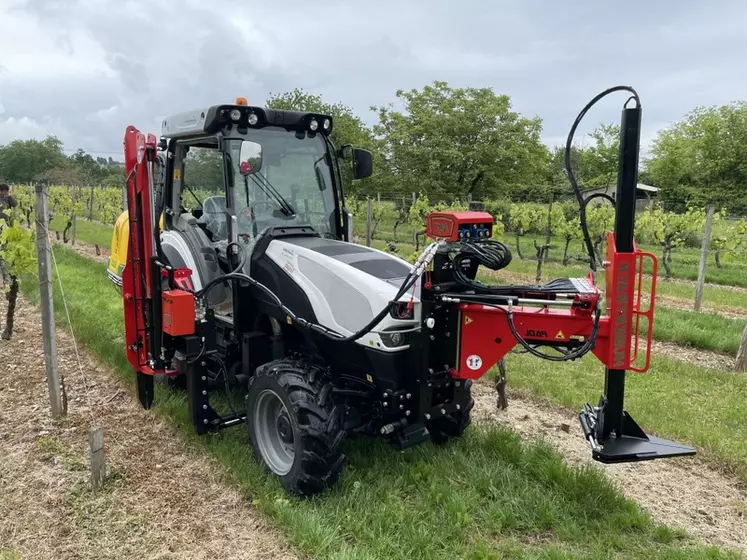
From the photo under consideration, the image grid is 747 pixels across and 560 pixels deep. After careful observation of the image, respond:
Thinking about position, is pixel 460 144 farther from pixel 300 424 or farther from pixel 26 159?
pixel 26 159

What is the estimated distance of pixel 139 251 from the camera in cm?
446

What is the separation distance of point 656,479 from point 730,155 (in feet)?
123

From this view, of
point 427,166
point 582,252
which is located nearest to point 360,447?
point 582,252

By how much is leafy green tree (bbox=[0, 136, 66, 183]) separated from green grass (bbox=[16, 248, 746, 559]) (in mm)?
80586

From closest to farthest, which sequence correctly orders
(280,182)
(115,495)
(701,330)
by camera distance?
(115,495) → (280,182) → (701,330)

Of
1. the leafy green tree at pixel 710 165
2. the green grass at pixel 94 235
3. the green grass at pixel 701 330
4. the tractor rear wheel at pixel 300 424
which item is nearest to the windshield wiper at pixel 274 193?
the tractor rear wheel at pixel 300 424

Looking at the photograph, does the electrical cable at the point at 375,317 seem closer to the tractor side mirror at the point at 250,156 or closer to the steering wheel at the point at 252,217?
the steering wheel at the point at 252,217

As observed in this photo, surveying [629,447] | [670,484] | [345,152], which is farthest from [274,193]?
[670,484]

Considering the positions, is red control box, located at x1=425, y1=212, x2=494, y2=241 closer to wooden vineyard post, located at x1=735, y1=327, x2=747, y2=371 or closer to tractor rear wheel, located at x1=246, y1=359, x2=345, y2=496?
tractor rear wheel, located at x1=246, y1=359, x2=345, y2=496

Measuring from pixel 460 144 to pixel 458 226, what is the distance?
87.8ft

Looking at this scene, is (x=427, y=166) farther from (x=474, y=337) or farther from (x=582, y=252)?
(x=474, y=337)

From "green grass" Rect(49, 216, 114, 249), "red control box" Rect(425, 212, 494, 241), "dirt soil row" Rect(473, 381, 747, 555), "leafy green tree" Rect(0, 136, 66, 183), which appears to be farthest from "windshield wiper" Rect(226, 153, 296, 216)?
"leafy green tree" Rect(0, 136, 66, 183)

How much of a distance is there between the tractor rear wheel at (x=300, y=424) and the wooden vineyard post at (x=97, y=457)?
3.27ft

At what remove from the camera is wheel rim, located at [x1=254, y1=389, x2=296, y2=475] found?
3908 mm
